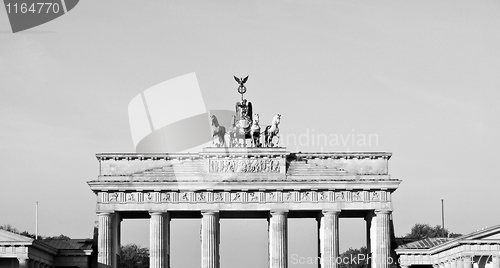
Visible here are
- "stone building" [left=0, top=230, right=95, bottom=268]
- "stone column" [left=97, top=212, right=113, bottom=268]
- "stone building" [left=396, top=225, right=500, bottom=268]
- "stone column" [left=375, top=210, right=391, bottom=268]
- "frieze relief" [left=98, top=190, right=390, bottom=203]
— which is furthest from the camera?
"frieze relief" [left=98, top=190, right=390, bottom=203]

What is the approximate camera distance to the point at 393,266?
94375 mm

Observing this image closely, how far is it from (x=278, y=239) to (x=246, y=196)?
470cm

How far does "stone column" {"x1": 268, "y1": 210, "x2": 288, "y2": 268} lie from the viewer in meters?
94.2

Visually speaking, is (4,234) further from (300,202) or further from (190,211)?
(300,202)

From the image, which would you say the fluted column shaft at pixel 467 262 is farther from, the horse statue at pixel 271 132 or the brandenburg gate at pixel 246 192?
the horse statue at pixel 271 132

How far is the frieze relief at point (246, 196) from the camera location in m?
94.5

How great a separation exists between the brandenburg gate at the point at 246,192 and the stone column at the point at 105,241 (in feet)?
0.37

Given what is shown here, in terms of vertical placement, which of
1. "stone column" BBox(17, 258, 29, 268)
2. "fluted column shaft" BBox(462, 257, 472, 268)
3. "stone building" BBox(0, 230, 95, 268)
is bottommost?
"fluted column shaft" BBox(462, 257, 472, 268)

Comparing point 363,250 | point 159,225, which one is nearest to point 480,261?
point 159,225

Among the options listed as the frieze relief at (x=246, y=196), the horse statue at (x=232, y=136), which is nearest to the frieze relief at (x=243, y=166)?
the horse statue at (x=232, y=136)

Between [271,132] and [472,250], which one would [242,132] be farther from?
[472,250]

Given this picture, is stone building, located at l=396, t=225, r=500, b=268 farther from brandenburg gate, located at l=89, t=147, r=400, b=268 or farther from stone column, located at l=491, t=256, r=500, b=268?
brandenburg gate, located at l=89, t=147, r=400, b=268

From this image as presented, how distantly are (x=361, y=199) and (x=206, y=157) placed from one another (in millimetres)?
14124

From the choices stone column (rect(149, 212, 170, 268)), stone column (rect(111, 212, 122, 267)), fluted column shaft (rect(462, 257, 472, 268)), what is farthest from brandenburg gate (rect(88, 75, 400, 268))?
fluted column shaft (rect(462, 257, 472, 268))
